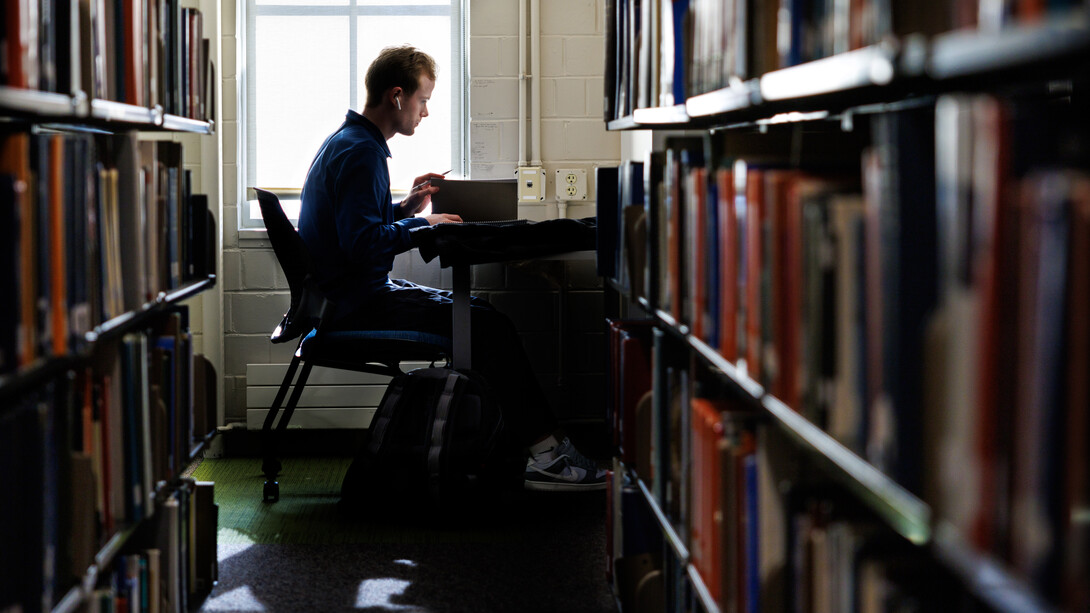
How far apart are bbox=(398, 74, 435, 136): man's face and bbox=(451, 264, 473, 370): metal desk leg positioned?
0.53 metres

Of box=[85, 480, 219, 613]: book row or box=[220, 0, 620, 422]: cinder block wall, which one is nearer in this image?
box=[85, 480, 219, 613]: book row

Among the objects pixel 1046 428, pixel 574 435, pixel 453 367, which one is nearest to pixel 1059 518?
pixel 1046 428

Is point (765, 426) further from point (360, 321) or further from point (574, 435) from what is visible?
point (574, 435)

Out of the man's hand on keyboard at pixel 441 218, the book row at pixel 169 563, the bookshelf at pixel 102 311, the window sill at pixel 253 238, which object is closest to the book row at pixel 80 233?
the bookshelf at pixel 102 311

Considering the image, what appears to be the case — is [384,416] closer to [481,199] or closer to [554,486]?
[554,486]

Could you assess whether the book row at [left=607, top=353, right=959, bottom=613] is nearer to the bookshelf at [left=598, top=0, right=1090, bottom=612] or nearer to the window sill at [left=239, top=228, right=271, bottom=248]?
the bookshelf at [left=598, top=0, right=1090, bottom=612]

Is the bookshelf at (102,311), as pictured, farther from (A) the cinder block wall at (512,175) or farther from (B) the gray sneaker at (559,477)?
(A) the cinder block wall at (512,175)

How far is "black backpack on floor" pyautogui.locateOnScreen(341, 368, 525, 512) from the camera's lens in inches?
101

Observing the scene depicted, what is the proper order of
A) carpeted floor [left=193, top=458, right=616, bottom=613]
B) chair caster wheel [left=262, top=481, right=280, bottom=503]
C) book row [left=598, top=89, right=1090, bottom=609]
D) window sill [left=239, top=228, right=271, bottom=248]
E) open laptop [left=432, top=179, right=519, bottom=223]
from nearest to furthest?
book row [left=598, top=89, right=1090, bottom=609] → carpeted floor [left=193, top=458, right=616, bottom=613] → chair caster wheel [left=262, top=481, right=280, bottom=503] → open laptop [left=432, top=179, right=519, bottom=223] → window sill [left=239, top=228, right=271, bottom=248]

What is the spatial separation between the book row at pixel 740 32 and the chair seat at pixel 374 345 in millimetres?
→ 823

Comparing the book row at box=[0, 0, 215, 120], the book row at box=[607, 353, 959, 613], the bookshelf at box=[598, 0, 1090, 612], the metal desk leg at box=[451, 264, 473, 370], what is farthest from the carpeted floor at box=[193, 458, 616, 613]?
the book row at box=[0, 0, 215, 120]

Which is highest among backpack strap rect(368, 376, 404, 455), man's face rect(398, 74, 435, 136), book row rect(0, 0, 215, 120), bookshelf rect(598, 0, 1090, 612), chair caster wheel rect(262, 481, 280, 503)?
man's face rect(398, 74, 435, 136)

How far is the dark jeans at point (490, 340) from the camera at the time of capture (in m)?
2.77

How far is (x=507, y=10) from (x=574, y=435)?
4.79ft
